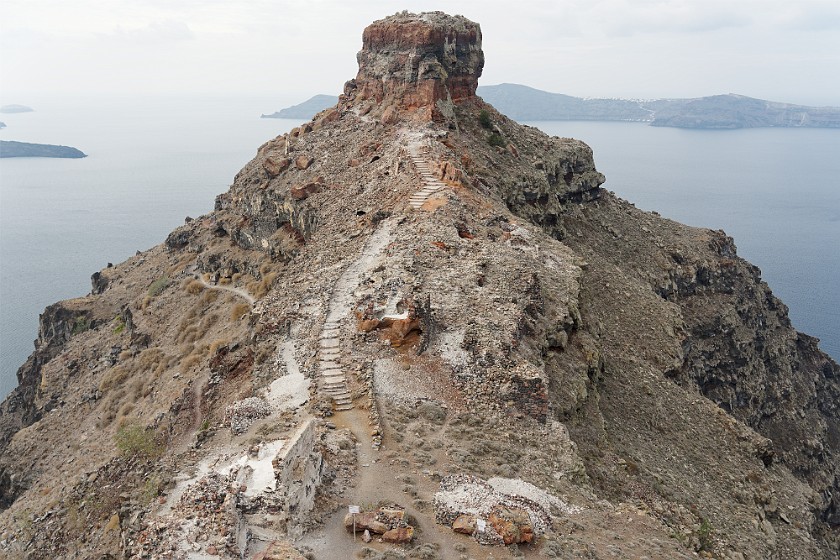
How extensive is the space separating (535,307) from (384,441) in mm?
11764

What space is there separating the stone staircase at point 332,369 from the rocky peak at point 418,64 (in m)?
30.2

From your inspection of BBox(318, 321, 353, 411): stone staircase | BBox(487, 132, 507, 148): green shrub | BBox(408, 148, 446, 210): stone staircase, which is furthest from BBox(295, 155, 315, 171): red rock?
BBox(318, 321, 353, 411): stone staircase

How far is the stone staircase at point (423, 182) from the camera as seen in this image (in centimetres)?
4006

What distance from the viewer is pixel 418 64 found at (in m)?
55.5

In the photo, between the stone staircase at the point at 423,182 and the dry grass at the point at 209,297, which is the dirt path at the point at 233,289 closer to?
the dry grass at the point at 209,297

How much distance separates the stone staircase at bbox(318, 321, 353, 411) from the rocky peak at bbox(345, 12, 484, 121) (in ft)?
99.0

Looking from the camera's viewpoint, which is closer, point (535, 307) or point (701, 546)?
point (701, 546)

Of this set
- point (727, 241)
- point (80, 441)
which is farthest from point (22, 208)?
point (727, 241)

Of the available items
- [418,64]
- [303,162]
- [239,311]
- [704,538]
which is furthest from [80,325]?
[704,538]

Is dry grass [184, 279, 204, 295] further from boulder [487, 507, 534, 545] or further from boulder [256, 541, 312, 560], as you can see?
boulder [487, 507, 534, 545]

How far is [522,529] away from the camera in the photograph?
58.4ft

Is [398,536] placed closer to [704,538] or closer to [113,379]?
[704,538]

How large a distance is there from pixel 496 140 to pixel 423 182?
18.3 metres

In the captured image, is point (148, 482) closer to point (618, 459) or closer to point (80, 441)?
point (618, 459)
